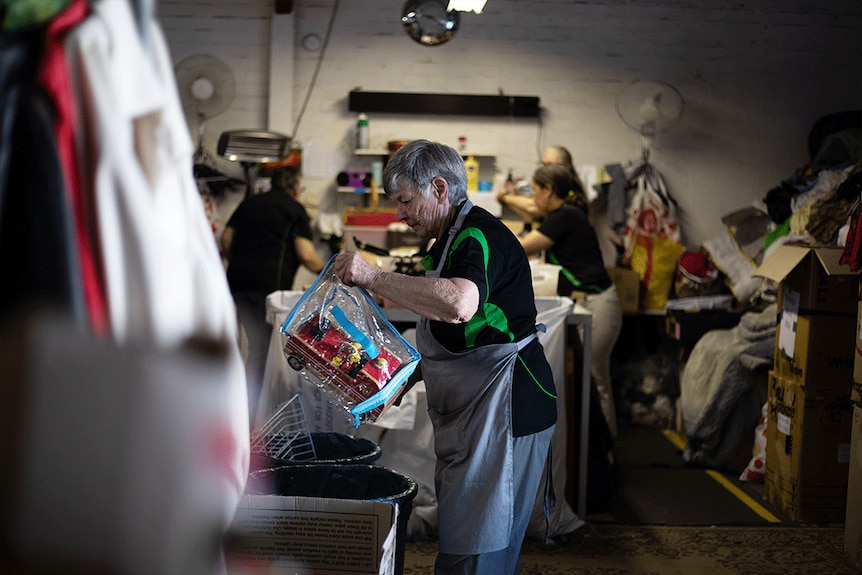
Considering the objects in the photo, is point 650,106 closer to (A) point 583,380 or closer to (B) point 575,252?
(B) point 575,252

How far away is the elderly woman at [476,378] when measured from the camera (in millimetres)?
2465

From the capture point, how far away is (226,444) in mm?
946

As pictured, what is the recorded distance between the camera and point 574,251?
546 cm

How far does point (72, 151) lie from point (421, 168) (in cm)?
163

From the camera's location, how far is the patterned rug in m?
3.86

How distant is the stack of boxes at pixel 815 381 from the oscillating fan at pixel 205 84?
155 inches

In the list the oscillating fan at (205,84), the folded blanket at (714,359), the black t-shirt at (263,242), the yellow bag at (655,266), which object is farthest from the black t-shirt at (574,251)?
the oscillating fan at (205,84)

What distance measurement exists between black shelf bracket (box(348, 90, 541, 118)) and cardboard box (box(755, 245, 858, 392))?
2.83m

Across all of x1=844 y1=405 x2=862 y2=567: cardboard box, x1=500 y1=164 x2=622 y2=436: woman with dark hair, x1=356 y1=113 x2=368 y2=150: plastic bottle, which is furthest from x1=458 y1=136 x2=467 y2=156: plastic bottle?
x1=844 y1=405 x2=862 y2=567: cardboard box

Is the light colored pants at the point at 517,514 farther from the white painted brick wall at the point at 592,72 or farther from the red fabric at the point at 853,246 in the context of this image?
the white painted brick wall at the point at 592,72

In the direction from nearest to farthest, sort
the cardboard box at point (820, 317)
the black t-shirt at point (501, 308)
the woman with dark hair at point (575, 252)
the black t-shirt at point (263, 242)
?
1. the black t-shirt at point (501, 308)
2. the cardboard box at point (820, 317)
3. the black t-shirt at point (263, 242)
4. the woman with dark hair at point (575, 252)

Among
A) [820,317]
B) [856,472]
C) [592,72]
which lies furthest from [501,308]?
[592,72]

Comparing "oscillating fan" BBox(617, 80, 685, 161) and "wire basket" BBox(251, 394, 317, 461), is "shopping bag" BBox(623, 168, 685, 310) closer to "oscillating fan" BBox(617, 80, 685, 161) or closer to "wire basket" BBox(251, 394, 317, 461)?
"oscillating fan" BBox(617, 80, 685, 161)

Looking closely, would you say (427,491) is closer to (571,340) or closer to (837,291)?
(571,340)
